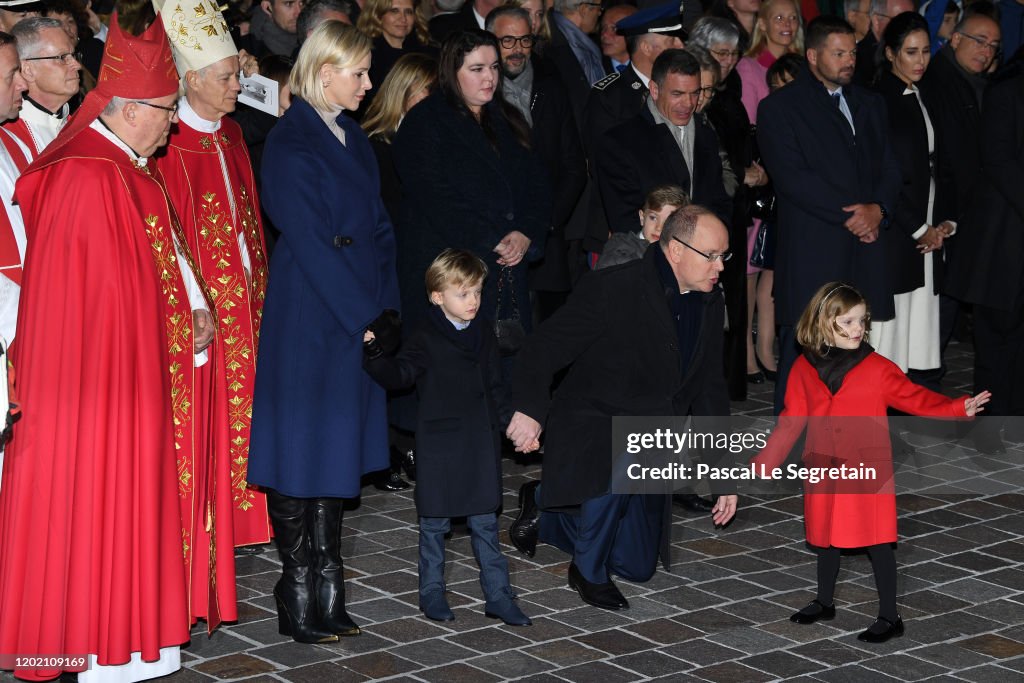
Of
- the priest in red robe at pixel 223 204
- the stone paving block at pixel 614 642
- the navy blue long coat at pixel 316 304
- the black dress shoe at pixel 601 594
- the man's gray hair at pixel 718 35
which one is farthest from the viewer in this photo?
the man's gray hair at pixel 718 35

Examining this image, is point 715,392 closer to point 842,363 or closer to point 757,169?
point 842,363

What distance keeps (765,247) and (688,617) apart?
13.3ft

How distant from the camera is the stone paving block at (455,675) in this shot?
5.84 m

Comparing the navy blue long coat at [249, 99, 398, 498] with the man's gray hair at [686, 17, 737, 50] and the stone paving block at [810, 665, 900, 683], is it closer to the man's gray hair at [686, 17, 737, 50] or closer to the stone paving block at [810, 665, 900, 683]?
the stone paving block at [810, 665, 900, 683]

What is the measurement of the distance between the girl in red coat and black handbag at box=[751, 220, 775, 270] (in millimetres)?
3477

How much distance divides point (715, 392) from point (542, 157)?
2319 mm

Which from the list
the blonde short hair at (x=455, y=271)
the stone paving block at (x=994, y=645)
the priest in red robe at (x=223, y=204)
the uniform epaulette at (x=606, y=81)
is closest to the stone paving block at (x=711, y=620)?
the stone paving block at (x=994, y=645)

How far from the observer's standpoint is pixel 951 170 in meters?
9.58

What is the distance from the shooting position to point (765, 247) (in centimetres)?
1009

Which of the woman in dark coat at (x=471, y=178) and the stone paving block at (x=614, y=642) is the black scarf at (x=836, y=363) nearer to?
the stone paving block at (x=614, y=642)

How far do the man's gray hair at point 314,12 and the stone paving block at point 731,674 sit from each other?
14.2ft

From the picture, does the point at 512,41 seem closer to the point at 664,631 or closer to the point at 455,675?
the point at 664,631

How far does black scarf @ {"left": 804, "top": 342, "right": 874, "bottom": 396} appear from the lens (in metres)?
6.49

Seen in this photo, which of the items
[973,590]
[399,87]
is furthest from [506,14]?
[973,590]
